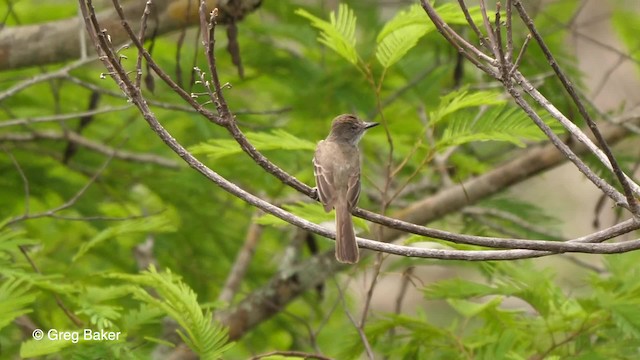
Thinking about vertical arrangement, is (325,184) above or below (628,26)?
below

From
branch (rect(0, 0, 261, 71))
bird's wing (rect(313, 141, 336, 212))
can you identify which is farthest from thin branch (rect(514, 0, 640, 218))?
branch (rect(0, 0, 261, 71))

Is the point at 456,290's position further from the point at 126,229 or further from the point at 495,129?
the point at 126,229

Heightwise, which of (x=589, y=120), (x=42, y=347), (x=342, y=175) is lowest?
(x=42, y=347)

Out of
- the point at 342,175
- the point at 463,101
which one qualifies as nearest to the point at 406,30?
the point at 463,101

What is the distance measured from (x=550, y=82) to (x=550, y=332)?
7.59 feet

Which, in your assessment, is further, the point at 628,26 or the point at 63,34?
the point at 628,26

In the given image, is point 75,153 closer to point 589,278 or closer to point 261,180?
point 261,180

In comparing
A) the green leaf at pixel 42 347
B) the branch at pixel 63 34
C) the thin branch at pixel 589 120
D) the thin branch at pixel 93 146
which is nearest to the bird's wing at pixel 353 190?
the branch at pixel 63 34

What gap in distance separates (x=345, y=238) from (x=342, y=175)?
2.96 ft

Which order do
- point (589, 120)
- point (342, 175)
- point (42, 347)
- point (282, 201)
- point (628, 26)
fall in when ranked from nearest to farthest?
point (589, 120), point (42, 347), point (342, 175), point (282, 201), point (628, 26)

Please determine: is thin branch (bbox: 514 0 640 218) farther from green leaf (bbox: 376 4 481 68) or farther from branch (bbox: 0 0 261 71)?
branch (bbox: 0 0 261 71)

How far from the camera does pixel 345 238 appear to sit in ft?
15.0

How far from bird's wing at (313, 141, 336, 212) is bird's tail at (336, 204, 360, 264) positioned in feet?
0.21

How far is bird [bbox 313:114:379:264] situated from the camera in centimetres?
475
